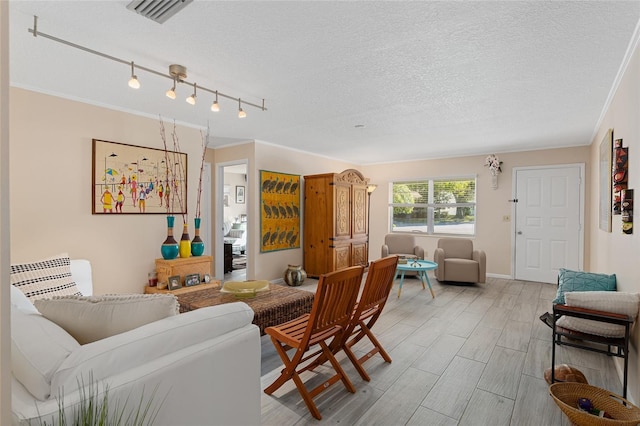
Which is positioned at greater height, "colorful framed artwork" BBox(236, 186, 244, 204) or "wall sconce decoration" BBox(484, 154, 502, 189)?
"wall sconce decoration" BBox(484, 154, 502, 189)

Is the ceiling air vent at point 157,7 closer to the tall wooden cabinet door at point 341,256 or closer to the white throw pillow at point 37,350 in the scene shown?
the white throw pillow at point 37,350

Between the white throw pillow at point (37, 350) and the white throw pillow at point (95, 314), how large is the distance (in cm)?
10

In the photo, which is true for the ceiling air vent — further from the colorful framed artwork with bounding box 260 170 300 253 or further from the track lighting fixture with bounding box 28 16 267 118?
the colorful framed artwork with bounding box 260 170 300 253

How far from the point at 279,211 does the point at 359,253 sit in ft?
6.27

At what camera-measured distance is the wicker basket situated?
1580mm

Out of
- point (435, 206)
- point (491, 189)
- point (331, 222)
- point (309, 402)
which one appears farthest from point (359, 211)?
point (309, 402)

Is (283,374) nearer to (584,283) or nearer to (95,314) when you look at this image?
(95,314)

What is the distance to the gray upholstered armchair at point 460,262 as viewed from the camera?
5.12 m

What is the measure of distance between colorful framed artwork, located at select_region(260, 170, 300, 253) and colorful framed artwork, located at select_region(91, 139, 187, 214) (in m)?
1.38

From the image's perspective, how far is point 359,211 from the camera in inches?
249

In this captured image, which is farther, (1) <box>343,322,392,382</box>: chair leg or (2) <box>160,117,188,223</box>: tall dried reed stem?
(2) <box>160,117,188,223</box>: tall dried reed stem

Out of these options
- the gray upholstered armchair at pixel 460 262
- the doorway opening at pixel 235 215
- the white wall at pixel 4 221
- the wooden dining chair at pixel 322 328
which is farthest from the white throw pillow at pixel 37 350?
the doorway opening at pixel 235 215

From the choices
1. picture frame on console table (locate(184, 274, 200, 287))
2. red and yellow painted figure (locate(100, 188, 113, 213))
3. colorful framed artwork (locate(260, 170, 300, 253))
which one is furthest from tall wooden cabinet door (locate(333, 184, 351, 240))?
red and yellow painted figure (locate(100, 188, 113, 213))

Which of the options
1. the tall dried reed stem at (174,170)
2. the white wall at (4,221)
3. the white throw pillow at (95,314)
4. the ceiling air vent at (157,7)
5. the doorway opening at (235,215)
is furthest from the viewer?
the doorway opening at (235,215)
